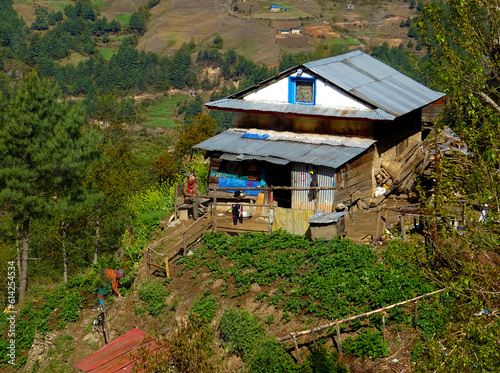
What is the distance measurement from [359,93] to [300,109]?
2.25 metres

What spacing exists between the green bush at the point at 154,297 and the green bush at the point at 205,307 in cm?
137

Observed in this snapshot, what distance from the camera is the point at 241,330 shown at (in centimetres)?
1456

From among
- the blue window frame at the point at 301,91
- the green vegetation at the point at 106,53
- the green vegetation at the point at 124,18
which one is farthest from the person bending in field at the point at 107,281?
the green vegetation at the point at 124,18

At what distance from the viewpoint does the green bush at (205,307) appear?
1572 centimetres

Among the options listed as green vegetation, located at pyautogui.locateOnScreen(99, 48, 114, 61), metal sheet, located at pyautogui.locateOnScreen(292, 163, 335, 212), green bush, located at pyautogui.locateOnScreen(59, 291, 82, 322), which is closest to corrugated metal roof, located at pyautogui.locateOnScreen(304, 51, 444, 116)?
metal sheet, located at pyautogui.locateOnScreen(292, 163, 335, 212)

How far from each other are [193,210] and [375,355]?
998 centimetres

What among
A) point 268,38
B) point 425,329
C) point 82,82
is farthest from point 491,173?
point 268,38

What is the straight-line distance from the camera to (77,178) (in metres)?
24.0

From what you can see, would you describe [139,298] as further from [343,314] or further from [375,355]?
[375,355]

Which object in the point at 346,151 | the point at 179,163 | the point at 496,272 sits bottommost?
the point at 179,163

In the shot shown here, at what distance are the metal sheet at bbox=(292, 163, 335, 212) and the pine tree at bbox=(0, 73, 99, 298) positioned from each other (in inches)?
331

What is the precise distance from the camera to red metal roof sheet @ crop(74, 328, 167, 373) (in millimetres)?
14008

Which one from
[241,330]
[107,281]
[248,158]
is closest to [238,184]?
[248,158]

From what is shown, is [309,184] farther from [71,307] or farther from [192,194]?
[71,307]
